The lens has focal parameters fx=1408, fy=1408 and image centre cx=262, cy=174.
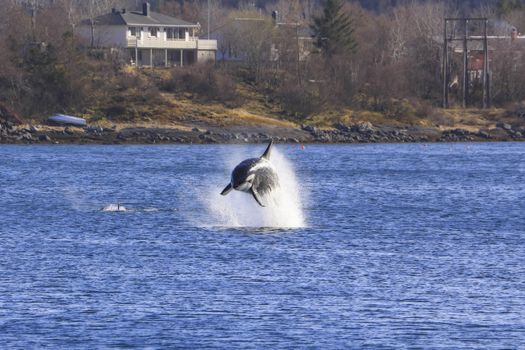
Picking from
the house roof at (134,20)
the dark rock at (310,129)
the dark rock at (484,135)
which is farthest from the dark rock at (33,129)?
the dark rock at (484,135)

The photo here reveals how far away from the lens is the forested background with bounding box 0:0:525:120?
13925 centimetres

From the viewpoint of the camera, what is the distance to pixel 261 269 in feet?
155

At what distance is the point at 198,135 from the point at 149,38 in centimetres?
3314

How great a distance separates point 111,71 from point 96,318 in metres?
110

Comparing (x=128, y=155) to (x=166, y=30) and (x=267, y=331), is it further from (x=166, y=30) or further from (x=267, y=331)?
(x=267, y=331)

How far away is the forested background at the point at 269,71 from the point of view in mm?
139250

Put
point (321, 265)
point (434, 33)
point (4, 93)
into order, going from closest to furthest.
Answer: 1. point (321, 265)
2. point (4, 93)
3. point (434, 33)

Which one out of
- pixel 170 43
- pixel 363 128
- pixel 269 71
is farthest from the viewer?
pixel 170 43

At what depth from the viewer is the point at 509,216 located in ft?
225

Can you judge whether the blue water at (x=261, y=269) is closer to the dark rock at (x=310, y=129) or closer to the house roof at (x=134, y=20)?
the dark rock at (x=310, y=129)

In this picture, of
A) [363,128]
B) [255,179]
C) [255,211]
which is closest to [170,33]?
[363,128]

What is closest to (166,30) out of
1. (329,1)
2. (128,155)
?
(329,1)

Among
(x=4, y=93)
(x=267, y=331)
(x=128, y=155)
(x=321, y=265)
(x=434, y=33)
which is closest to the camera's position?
(x=267, y=331)

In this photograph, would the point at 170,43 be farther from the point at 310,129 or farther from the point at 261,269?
the point at 261,269
